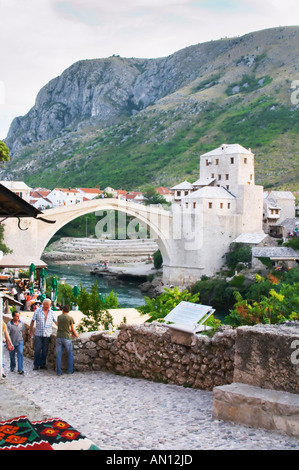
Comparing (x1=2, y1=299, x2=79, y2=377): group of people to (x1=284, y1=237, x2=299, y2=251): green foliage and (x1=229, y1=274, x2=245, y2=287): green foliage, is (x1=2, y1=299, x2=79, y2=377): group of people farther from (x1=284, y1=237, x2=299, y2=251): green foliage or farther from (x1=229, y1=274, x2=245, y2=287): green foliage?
(x1=284, y1=237, x2=299, y2=251): green foliage

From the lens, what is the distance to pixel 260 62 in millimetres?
98125

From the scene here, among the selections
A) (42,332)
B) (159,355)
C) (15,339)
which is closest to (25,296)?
(15,339)

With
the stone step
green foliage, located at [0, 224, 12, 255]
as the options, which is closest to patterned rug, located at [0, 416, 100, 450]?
the stone step

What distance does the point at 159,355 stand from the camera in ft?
18.4

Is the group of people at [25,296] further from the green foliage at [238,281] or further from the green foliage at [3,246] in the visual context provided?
the green foliage at [238,281]

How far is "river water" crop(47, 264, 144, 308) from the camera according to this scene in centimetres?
3328

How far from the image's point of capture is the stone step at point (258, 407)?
378 centimetres

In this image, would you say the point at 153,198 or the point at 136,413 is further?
the point at 153,198

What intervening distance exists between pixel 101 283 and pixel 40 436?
37.4 metres

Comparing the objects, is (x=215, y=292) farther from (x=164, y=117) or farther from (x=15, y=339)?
(x=164, y=117)

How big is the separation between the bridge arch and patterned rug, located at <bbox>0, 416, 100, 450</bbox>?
25.8m
